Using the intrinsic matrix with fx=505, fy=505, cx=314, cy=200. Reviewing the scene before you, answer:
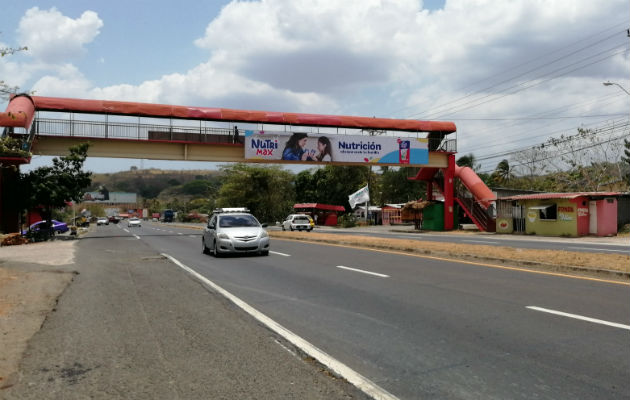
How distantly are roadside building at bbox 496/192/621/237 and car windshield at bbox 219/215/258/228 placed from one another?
2097 centimetres

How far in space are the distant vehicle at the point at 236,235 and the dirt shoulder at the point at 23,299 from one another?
4409 mm

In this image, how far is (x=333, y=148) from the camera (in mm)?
40719

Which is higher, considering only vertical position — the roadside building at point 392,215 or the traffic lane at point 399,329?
the roadside building at point 392,215

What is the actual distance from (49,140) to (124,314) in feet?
102

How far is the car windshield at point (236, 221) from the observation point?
56.5 feet

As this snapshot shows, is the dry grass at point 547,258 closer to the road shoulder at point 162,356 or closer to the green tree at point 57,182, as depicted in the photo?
Result: the road shoulder at point 162,356

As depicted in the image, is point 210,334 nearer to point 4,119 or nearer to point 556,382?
point 556,382

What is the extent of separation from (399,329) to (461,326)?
0.80 meters

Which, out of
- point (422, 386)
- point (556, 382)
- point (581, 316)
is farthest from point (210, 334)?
point (581, 316)

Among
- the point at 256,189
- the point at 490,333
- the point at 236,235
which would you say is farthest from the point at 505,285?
the point at 256,189

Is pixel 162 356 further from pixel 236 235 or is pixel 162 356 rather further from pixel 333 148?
pixel 333 148

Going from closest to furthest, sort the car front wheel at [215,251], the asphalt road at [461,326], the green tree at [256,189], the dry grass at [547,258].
A: the asphalt road at [461,326], the dry grass at [547,258], the car front wheel at [215,251], the green tree at [256,189]

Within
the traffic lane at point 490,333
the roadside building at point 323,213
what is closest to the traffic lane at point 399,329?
the traffic lane at point 490,333

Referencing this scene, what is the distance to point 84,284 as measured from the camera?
10656mm
